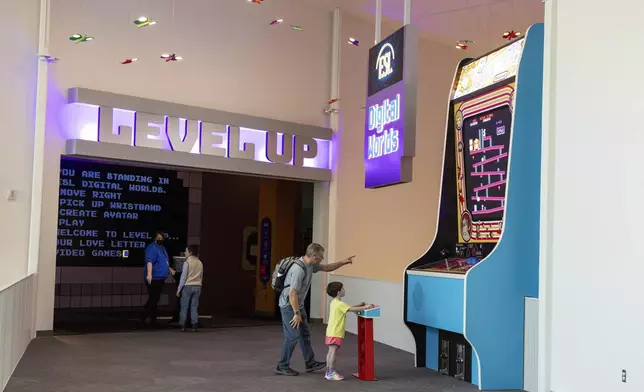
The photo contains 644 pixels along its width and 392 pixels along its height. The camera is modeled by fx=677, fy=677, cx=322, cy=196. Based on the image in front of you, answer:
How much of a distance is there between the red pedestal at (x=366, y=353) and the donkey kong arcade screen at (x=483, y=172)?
4.99ft

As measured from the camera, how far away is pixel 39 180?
29.3ft

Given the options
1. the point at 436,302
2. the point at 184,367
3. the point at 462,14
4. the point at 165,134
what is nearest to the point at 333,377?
the point at 436,302

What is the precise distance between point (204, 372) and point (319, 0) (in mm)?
6831

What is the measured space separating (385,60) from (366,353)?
3.05 meters

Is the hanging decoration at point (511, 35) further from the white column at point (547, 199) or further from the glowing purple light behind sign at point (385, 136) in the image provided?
the white column at point (547, 199)

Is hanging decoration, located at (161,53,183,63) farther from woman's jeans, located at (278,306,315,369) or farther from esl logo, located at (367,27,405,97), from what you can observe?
woman's jeans, located at (278,306,315,369)

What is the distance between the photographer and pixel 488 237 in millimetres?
7145

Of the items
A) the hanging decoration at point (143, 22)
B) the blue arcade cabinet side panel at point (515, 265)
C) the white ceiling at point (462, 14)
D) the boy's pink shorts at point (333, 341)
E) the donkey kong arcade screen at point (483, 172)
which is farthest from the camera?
the white ceiling at point (462, 14)

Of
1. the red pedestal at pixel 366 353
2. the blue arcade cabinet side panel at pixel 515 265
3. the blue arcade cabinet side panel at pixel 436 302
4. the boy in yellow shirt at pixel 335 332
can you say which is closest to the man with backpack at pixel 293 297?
the boy in yellow shirt at pixel 335 332

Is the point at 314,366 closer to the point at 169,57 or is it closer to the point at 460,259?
the point at 460,259

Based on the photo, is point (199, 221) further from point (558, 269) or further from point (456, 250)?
point (558, 269)

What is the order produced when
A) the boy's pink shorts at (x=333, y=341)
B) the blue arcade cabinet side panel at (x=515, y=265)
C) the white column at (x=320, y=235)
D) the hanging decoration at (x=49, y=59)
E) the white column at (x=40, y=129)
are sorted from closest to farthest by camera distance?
the blue arcade cabinet side panel at (x=515, y=265) → the boy's pink shorts at (x=333, y=341) → the white column at (x=40, y=129) → the hanging decoration at (x=49, y=59) → the white column at (x=320, y=235)

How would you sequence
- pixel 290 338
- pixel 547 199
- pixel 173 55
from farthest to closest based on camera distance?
pixel 173 55
pixel 290 338
pixel 547 199

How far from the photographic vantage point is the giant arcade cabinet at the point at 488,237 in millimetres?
6531
